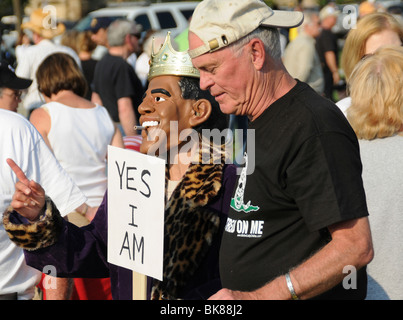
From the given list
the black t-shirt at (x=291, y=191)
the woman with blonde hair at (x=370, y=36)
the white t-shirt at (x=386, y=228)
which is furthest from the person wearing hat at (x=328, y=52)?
the black t-shirt at (x=291, y=191)

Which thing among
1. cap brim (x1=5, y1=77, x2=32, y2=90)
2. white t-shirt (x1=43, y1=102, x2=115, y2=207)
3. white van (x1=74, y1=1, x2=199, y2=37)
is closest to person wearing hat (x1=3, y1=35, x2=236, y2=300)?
cap brim (x1=5, y1=77, x2=32, y2=90)

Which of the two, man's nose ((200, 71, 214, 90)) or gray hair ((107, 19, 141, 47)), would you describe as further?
gray hair ((107, 19, 141, 47))

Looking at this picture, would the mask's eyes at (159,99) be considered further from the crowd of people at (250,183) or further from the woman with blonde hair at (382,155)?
the woman with blonde hair at (382,155)

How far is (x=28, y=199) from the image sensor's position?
8.41 feet

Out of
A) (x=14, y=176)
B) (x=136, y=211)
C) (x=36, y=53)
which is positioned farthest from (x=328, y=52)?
(x=136, y=211)

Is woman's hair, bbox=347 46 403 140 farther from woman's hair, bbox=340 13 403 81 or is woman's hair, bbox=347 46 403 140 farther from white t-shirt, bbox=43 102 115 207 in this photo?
white t-shirt, bbox=43 102 115 207

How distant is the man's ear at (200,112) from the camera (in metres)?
2.90

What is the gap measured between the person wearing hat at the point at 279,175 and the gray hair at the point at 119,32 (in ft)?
19.0

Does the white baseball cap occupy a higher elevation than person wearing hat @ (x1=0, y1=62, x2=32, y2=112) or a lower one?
higher

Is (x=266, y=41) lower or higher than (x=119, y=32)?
higher

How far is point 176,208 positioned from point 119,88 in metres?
4.63

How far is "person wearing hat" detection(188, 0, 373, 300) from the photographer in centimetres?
196

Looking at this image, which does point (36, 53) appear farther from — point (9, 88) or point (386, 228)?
point (386, 228)
